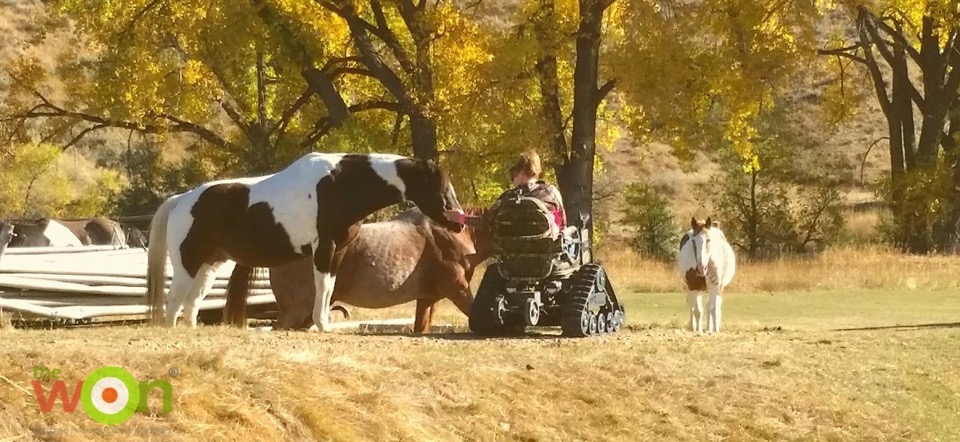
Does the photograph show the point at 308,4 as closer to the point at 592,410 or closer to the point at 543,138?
the point at 543,138

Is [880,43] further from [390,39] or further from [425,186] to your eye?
[425,186]

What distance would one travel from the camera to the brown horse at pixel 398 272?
15.6m

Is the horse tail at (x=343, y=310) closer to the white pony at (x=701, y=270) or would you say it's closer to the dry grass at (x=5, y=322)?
the white pony at (x=701, y=270)

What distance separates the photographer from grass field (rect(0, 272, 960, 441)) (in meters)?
8.00

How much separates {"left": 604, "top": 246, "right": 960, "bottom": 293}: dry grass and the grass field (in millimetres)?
12943

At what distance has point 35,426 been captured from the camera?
6980mm

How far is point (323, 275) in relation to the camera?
12977 mm

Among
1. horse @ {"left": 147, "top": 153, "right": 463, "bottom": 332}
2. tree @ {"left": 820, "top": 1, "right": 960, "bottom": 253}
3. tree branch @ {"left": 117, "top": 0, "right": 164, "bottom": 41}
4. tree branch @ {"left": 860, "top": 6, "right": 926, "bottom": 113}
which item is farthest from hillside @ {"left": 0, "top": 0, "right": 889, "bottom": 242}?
horse @ {"left": 147, "top": 153, "right": 463, "bottom": 332}

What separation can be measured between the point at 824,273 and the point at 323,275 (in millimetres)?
19514

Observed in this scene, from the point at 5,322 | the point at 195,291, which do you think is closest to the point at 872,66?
the point at 195,291

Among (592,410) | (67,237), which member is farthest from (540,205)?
(67,237)

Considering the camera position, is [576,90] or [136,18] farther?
[136,18]

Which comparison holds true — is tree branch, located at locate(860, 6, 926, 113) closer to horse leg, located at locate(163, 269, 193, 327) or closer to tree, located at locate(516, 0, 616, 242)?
tree, located at locate(516, 0, 616, 242)

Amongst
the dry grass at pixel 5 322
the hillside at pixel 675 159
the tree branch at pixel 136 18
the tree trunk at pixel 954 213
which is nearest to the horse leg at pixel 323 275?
the dry grass at pixel 5 322
